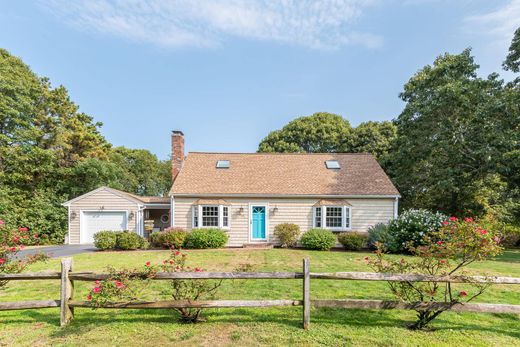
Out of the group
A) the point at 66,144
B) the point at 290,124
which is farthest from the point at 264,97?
the point at 66,144

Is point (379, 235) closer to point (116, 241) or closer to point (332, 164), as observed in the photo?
point (332, 164)

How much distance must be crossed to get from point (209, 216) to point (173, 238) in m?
2.27

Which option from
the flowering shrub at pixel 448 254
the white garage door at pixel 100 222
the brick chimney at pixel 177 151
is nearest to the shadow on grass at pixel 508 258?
the flowering shrub at pixel 448 254

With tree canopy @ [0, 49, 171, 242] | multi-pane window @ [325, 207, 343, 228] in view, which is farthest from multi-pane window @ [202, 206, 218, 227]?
tree canopy @ [0, 49, 171, 242]

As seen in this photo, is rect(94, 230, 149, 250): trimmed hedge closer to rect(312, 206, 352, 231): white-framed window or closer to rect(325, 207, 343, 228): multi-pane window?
rect(312, 206, 352, 231): white-framed window

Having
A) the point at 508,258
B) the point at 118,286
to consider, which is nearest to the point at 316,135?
the point at 508,258

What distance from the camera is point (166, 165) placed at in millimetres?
39812

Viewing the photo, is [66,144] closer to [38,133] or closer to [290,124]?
[38,133]

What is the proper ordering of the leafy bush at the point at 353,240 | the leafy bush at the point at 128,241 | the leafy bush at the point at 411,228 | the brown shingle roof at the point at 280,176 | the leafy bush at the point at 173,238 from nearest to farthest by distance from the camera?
the leafy bush at the point at 411,228
the leafy bush at the point at 128,241
the leafy bush at the point at 173,238
the leafy bush at the point at 353,240
the brown shingle roof at the point at 280,176

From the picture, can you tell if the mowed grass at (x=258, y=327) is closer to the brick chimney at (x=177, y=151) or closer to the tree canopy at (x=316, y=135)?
the brick chimney at (x=177, y=151)

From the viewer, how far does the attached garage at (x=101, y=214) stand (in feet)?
55.1

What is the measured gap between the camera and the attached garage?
16781 mm

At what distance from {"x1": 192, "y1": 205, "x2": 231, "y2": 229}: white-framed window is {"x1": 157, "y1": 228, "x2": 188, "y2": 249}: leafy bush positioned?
1103 millimetres

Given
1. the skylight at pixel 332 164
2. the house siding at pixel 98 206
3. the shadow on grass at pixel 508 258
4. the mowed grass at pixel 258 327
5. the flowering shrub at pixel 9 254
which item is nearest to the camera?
the mowed grass at pixel 258 327
